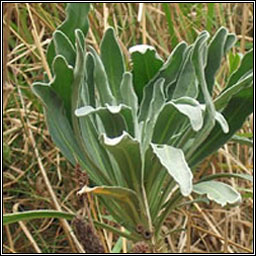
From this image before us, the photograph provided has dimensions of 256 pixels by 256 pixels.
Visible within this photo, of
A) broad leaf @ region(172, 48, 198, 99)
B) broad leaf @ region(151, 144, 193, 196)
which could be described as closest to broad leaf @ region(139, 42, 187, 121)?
broad leaf @ region(172, 48, 198, 99)

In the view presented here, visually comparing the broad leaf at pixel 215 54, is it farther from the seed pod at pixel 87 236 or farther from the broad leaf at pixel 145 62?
the seed pod at pixel 87 236

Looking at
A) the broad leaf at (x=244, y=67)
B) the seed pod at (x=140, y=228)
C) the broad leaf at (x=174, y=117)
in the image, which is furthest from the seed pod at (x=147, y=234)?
the broad leaf at (x=244, y=67)

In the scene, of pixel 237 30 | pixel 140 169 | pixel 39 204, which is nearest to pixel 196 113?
pixel 140 169

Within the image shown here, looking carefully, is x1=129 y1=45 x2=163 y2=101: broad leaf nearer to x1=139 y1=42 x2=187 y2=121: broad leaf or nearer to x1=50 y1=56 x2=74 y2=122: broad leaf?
x1=139 y1=42 x2=187 y2=121: broad leaf

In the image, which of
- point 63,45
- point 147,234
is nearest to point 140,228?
point 147,234

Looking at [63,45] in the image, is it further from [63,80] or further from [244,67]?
[244,67]

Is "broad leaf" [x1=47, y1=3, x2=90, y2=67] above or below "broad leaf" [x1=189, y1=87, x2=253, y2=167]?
above

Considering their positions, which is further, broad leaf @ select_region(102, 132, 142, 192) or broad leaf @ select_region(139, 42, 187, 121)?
broad leaf @ select_region(139, 42, 187, 121)

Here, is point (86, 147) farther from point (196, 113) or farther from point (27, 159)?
point (27, 159)
